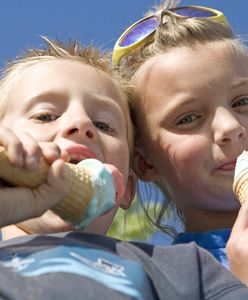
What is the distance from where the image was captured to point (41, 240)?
2.25 meters

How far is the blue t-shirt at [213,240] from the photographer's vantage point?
3260mm

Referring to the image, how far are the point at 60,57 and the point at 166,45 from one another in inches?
27.4

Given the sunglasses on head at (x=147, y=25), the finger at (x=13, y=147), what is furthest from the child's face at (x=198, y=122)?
the finger at (x=13, y=147)

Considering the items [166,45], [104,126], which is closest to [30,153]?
[104,126]

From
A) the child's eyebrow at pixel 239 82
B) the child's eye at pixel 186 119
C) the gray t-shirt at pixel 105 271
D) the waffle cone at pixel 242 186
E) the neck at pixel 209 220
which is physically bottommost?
the neck at pixel 209 220

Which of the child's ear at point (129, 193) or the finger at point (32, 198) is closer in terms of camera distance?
the finger at point (32, 198)

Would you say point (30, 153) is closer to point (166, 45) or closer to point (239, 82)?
point (239, 82)

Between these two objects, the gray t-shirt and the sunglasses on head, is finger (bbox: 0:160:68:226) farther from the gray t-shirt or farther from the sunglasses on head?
the sunglasses on head

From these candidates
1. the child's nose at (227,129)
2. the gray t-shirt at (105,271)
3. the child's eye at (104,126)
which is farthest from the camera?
the child's nose at (227,129)

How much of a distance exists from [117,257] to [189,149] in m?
1.23

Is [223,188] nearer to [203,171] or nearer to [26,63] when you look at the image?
[203,171]

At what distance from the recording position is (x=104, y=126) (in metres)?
3.01

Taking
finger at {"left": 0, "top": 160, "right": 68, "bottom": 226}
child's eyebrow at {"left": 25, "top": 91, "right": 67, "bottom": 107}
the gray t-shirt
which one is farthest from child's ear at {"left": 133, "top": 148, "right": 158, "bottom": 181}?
finger at {"left": 0, "top": 160, "right": 68, "bottom": 226}

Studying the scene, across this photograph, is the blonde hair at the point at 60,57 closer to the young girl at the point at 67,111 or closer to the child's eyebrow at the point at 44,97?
the young girl at the point at 67,111
